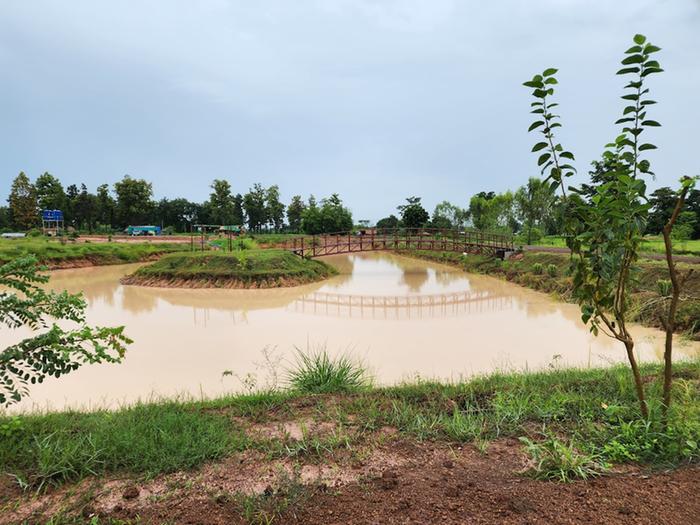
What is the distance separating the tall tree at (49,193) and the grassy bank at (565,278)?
36170mm

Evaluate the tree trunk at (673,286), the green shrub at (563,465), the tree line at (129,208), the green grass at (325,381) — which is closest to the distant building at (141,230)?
the tree line at (129,208)

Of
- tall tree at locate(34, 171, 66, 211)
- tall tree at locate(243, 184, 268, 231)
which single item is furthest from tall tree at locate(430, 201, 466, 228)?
tall tree at locate(34, 171, 66, 211)

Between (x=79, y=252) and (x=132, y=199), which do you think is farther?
(x=132, y=199)

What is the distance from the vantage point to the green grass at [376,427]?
7.77 feet

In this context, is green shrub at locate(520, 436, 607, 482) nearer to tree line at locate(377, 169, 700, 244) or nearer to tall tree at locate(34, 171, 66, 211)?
tree line at locate(377, 169, 700, 244)

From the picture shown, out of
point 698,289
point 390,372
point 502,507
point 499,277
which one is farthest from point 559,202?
point 499,277

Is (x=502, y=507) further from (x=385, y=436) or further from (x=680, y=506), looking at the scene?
(x=385, y=436)

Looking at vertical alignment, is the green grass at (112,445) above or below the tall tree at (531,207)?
below

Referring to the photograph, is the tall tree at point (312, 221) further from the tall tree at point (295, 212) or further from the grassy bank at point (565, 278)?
the grassy bank at point (565, 278)

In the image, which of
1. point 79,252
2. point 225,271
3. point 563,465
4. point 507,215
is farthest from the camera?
point 507,215

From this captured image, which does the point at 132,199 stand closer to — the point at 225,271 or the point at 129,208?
the point at 129,208

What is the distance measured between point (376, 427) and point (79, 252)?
941 inches

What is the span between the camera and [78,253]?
2197 centimetres

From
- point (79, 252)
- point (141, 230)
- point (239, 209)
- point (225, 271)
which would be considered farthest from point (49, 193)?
point (225, 271)
